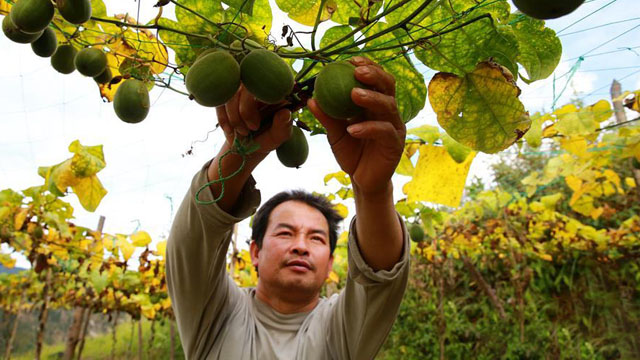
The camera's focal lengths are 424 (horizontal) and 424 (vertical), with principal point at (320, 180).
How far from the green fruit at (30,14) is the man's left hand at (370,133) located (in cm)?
52

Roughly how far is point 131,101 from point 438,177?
1067 millimetres

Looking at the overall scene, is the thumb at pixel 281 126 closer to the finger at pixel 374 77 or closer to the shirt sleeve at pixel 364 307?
the finger at pixel 374 77

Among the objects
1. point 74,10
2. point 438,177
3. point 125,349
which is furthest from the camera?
point 125,349

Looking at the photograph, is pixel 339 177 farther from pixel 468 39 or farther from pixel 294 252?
pixel 468 39

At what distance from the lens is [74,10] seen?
80 centimetres

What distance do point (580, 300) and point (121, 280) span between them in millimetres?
6418

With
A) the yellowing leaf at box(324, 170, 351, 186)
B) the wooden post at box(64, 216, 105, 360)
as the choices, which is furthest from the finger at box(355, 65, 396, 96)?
the wooden post at box(64, 216, 105, 360)

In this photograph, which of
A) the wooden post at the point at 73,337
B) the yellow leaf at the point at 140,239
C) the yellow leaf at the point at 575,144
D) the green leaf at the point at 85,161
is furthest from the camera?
the wooden post at the point at 73,337

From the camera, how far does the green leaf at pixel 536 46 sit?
0.94 metres

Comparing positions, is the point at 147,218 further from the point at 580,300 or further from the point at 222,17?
the point at 580,300

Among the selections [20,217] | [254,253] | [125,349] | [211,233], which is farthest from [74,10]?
[125,349]

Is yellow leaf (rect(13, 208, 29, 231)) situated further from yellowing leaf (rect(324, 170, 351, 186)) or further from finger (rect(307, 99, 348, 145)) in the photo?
finger (rect(307, 99, 348, 145))

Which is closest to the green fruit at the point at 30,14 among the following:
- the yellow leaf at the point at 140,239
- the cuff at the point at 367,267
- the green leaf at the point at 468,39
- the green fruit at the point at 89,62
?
the green fruit at the point at 89,62

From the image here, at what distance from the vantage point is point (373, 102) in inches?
29.3
